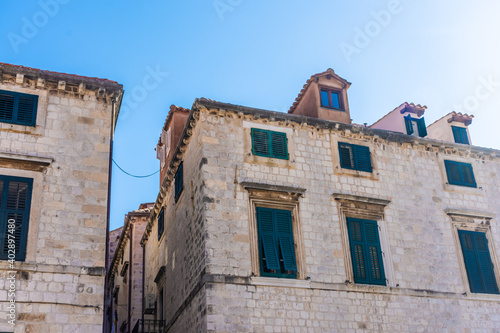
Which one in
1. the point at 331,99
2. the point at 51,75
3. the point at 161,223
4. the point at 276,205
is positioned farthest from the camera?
the point at 161,223

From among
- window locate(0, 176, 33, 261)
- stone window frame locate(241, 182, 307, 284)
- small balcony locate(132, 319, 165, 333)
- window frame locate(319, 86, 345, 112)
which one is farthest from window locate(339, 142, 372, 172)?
window locate(0, 176, 33, 261)

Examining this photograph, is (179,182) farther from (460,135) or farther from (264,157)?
(460,135)

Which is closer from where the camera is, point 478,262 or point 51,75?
point 51,75

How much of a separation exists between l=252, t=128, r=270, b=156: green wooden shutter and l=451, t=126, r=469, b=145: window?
8.00 meters

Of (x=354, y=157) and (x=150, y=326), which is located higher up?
(x=354, y=157)

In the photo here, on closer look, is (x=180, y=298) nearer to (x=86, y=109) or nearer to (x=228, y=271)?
(x=228, y=271)

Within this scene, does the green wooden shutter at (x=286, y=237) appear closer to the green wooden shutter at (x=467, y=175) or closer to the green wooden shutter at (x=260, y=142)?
the green wooden shutter at (x=260, y=142)

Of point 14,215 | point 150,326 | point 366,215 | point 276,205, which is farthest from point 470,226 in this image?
point 14,215

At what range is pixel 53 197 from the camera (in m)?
15.4

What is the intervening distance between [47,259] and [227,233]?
15.9 feet

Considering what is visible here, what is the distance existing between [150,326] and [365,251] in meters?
8.80

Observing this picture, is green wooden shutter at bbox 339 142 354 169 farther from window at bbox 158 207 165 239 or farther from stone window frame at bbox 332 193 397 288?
window at bbox 158 207 165 239

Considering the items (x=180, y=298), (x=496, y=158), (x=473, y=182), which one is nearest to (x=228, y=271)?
(x=180, y=298)

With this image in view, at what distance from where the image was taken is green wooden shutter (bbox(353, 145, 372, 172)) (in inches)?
778
